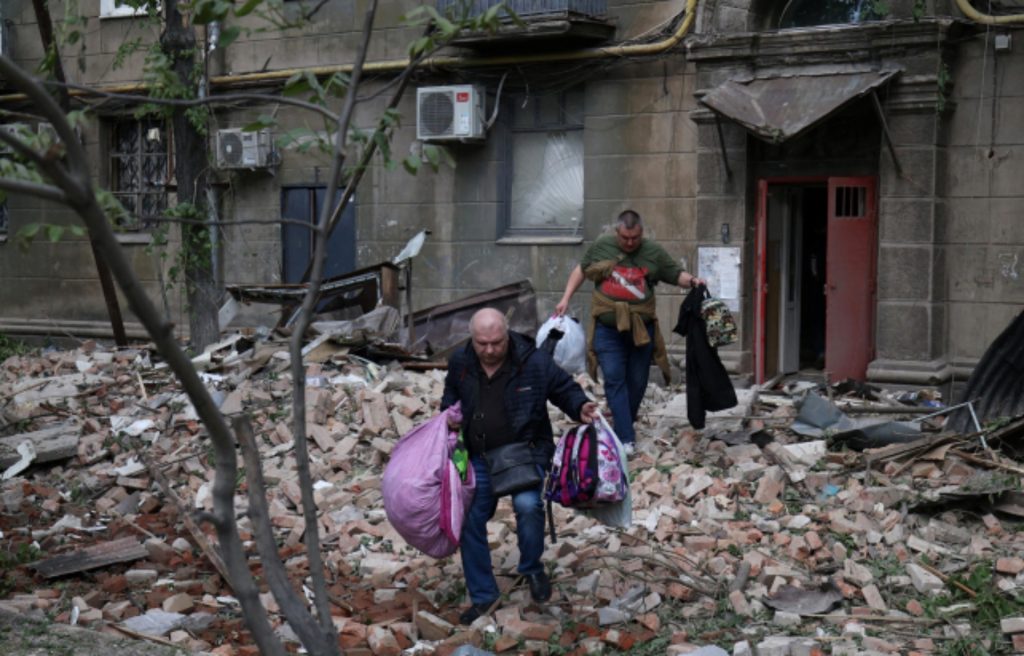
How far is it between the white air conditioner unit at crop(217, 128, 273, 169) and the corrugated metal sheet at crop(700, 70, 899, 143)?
20.9 feet

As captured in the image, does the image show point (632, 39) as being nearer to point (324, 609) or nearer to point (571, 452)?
point (571, 452)

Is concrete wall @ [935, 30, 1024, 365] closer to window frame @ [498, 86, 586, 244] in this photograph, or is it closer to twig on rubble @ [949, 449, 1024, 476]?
window frame @ [498, 86, 586, 244]

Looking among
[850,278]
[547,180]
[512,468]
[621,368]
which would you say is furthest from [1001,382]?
[547,180]

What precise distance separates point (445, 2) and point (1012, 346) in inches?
324

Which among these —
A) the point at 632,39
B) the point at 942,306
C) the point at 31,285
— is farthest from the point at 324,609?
the point at 31,285

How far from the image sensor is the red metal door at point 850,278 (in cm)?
1414

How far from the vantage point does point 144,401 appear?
43.3 feet

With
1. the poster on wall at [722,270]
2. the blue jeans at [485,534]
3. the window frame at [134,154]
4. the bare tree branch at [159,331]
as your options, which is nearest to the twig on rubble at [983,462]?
the blue jeans at [485,534]

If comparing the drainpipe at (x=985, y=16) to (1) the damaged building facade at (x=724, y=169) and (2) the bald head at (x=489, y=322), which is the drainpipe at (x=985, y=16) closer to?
(1) the damaged building facade at (x=724, y=169)

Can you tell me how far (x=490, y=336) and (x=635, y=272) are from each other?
11.7 feet

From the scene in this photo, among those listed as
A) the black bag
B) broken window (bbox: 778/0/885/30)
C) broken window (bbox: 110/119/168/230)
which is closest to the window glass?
broken window (bbox: 778/0/885/30)

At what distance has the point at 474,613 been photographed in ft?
23.4

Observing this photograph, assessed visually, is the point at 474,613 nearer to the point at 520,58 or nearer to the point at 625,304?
the point at 625,304

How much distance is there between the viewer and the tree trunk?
1405 centimetres
